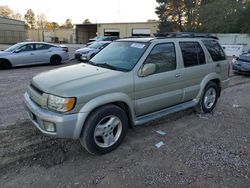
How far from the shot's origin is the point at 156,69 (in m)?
3.96

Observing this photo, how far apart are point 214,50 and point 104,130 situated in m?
3.49

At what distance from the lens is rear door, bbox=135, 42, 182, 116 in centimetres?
379

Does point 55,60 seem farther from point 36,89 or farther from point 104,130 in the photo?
point 104,130

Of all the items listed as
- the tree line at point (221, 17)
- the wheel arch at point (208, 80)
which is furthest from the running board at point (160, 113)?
the tree line at point (221, 17)

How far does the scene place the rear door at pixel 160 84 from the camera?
379cm

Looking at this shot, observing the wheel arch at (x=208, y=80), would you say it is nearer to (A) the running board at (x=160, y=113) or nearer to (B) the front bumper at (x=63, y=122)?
(A) the running board at (x=160, y=113)

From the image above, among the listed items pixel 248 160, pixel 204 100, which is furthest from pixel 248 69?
pixel 248 160

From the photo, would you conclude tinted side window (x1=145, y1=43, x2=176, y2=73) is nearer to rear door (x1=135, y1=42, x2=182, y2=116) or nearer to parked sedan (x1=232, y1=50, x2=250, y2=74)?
rear door (x1=135, y1=42, x2=182, y2=116)

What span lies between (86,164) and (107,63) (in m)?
1.83

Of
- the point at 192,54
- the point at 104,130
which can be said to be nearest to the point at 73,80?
the point at 104,130

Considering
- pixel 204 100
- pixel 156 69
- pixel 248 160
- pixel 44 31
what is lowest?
pixel 248 160

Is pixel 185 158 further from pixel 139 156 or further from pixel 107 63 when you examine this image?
pixel 107 63

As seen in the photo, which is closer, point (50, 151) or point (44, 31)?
point (50, 151)

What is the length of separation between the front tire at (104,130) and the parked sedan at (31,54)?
942 cm
